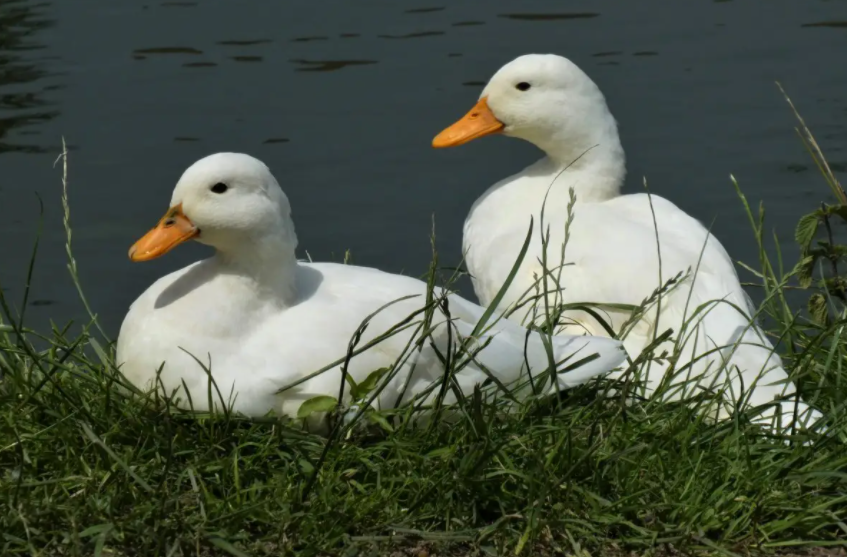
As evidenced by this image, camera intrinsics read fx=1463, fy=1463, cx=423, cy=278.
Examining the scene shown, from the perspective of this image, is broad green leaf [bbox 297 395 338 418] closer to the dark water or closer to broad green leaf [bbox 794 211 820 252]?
broad green leaf [bbox 794 211 820 252]

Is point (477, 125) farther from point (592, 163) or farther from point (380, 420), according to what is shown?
point (380, 420)

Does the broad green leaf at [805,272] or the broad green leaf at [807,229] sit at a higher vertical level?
the broad green leaf at [807,229]

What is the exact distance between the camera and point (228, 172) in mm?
4844

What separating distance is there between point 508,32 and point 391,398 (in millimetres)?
7027

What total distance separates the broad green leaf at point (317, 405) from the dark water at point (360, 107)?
157 inches

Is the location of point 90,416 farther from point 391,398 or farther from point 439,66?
point 439,66

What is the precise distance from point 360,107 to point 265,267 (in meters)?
5.58

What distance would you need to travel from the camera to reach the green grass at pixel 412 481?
3.94 metres

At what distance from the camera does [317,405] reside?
452 centimetres

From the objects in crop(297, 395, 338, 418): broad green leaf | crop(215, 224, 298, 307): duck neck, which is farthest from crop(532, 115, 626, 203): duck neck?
crop(297, 395, 338, 418): broad green leaf

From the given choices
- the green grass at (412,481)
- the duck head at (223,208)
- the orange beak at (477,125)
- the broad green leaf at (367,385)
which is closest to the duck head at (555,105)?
the orange beak at (477,125)

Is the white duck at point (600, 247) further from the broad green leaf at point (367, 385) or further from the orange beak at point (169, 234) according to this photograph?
the orange beak at point (169, 234)

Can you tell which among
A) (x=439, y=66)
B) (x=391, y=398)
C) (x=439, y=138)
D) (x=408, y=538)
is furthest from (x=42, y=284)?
(x=408, y=538)

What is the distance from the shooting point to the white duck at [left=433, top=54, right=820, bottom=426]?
5121 mm
